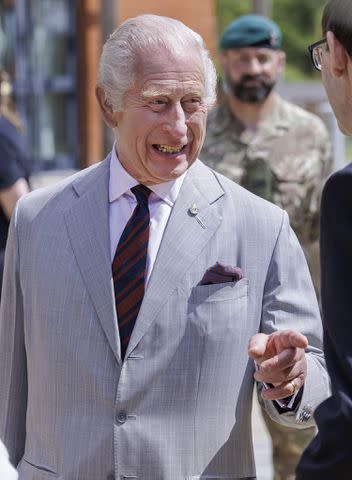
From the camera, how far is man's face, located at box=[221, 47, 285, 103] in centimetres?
596

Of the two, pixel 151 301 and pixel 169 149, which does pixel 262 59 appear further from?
pixel 151 301

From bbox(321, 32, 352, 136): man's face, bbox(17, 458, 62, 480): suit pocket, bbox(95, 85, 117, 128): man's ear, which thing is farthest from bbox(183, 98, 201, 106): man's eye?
bbox(17, 458, 62, 480): suit pocket

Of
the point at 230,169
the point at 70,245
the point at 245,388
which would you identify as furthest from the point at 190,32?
the point at 230,169

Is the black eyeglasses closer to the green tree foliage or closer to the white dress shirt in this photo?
the white dress shirt

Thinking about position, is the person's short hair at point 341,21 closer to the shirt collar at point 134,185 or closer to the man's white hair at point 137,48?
the man's white hair at point 137,48

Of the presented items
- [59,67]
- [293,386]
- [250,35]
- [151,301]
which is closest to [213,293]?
[151,301]

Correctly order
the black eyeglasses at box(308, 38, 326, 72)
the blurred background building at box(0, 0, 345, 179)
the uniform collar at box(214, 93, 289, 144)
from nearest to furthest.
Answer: the black eyeglasses at box(308, 38, 326, 72), the uniform collar at box(214, 93, 289, 144), the blurred background building at box(0, 0, 345, 179)

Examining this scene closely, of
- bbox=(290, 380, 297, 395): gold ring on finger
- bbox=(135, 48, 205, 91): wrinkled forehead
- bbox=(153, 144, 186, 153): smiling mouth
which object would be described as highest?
bbox=(135, 48, 205, 91): wrinkled forehead

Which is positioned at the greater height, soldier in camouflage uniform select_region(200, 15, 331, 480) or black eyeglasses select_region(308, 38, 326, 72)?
black eyeglasses select_region(308, 38, 326, 72)

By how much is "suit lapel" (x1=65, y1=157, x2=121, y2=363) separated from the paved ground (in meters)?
3.30

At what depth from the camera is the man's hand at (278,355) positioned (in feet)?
9.04

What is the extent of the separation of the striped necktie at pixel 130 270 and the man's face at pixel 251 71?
112 inches

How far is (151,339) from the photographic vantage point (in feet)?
10.1

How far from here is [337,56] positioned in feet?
7.98
